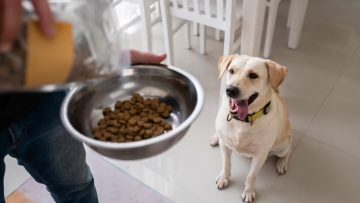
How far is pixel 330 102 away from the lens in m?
1.77

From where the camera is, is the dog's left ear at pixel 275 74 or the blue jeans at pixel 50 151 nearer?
the blue jeans at pixel 50 151

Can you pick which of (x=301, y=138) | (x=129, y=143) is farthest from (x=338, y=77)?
(x=129, y=143)

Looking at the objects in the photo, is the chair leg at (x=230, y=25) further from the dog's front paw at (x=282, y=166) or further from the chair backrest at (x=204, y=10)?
the dog's front paw at (x=282, y=166)

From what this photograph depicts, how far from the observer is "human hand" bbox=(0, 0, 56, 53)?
0.39m

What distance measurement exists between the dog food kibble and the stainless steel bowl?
0.06ft

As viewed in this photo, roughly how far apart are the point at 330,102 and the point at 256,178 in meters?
0.61

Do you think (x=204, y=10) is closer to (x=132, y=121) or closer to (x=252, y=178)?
(x=252, y=178)

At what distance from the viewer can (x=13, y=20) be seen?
0.40m

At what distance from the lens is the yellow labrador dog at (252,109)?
1.15 metres

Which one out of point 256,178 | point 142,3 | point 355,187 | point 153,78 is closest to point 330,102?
point 355,187

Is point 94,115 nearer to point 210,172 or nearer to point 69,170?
point 69,170

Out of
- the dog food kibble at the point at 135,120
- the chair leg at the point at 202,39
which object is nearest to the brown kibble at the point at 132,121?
the dog food kibble at the point at 135,120

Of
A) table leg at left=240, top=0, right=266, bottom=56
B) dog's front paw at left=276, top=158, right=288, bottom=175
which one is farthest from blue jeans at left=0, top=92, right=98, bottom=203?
table leg at left=240, top=0, right=266, bottom=56

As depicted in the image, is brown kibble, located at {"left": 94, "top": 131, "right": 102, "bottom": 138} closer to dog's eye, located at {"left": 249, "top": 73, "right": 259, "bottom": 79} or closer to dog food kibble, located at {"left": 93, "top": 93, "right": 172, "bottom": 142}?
dog food kibble, located at {"left": 93, "top": 93, "right": 172, "bottom": 142}
